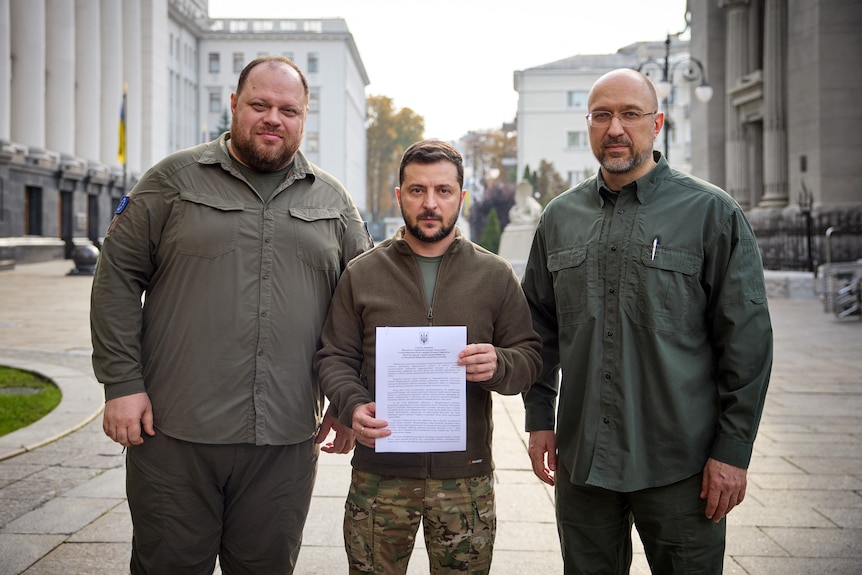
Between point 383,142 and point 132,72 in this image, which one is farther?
point 383,142

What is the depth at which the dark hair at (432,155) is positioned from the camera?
3.28m

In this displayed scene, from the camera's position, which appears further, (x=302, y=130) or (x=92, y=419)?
(x=92, y=419)

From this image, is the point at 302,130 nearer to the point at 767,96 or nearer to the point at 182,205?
the point at 182,205

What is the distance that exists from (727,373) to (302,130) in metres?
1.98

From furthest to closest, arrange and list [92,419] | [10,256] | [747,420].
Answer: [10,256]
[92,419]
[747,420]

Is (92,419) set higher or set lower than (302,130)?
lower

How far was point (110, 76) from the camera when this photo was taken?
53281mm

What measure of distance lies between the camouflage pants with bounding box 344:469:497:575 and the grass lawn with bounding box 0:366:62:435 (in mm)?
5313

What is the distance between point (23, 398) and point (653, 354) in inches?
292

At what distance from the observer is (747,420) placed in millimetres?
3088

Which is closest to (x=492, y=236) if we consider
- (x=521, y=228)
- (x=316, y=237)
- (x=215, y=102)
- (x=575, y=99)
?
(x=521, y=228)

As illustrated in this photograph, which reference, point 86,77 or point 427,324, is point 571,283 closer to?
point 427,324

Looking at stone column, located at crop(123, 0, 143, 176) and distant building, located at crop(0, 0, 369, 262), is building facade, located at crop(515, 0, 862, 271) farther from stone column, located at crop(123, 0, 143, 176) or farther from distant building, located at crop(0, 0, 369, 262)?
stone column, located at crop(123, 0, 143, 176)

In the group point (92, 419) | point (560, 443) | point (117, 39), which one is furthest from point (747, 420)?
point (117, 39)
